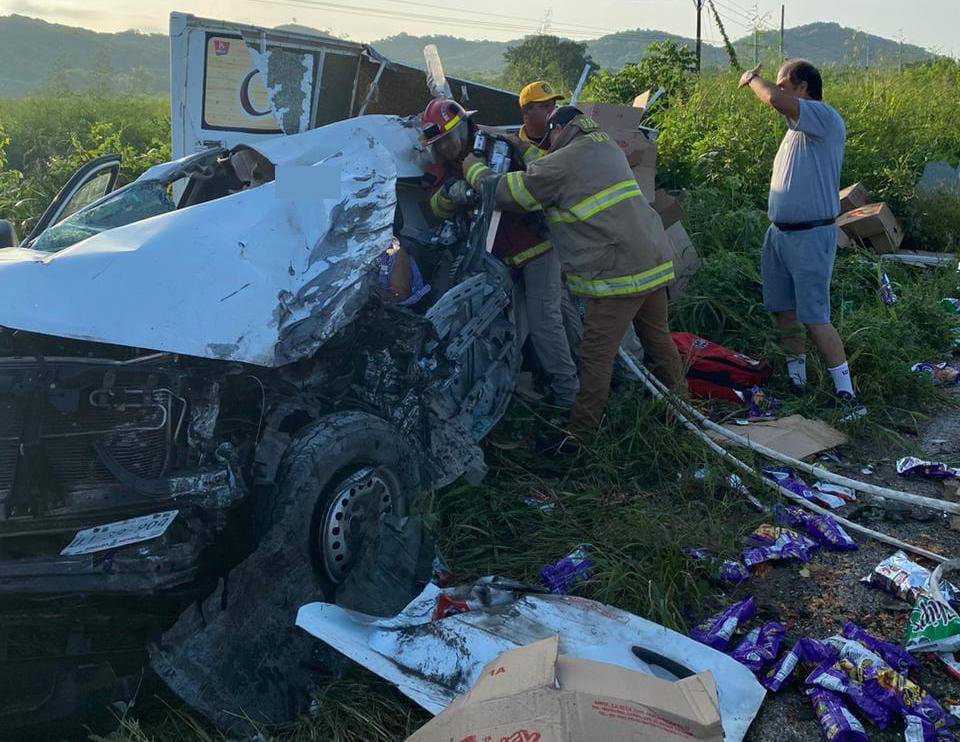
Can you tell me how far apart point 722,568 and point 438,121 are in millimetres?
2371

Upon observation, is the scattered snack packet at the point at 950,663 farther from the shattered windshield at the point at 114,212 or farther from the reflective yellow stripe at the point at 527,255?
the shattered windshield at the point at 114,212

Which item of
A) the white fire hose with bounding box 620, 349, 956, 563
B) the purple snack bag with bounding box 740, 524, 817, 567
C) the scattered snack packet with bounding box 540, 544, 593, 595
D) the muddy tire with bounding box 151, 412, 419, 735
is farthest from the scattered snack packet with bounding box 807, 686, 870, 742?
the muddy tire with bounding box 151, 412, 419, 735

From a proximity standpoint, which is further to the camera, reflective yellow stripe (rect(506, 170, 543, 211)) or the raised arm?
the raised arm

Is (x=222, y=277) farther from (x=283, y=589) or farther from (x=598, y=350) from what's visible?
(x=598, y=350)

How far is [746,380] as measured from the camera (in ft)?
16.0

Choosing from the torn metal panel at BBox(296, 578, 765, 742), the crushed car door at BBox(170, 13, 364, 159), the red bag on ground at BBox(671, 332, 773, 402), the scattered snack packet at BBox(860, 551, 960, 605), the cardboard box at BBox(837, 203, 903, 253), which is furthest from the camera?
the cardboard box at BBox(837, 203, 903, 253)

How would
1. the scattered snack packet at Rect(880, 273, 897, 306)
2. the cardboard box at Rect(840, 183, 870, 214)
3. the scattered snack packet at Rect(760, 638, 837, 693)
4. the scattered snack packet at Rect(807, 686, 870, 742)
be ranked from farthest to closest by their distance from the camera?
1. the cardboard box at Rect(840, 183, 870, 214)
2. the scattered snack packet at Rect(880, 273, 897, 306)
3. the scattered snack packet at Rect(760, 638, 837, 693)
4. the scattered snack packet at Rect(807, 686, 870, 742)

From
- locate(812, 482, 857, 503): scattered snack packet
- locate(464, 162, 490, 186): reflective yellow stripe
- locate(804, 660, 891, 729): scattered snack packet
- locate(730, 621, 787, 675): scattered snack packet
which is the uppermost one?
locate(464, 162, 490, 186): reflective yellow stripe

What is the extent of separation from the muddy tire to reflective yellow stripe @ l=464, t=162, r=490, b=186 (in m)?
1.33

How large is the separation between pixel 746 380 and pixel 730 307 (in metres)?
0.98

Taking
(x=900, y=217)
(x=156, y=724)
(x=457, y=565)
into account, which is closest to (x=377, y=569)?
(x=457, y=565)

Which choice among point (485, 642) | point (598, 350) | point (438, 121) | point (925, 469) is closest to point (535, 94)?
point (438, 121)

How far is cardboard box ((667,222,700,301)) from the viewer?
589cm

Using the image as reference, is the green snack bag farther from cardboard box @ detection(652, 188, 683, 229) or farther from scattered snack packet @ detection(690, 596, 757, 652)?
cardboard box @ detection(652, 188, 683, 229)
